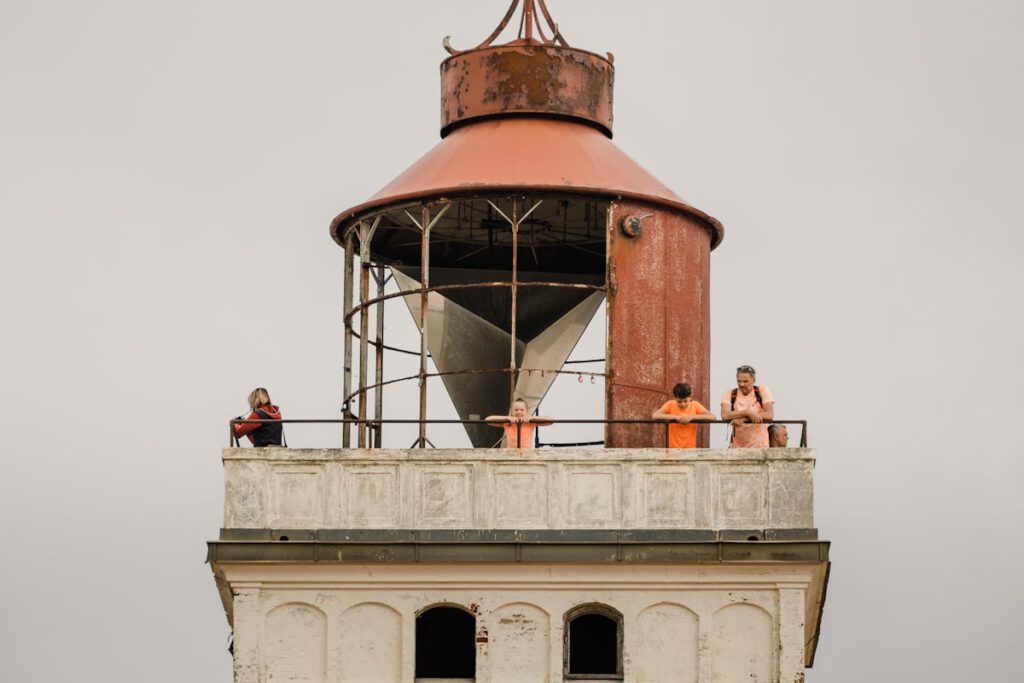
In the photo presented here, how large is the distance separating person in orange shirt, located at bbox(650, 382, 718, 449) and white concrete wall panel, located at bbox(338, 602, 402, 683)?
17.3ft

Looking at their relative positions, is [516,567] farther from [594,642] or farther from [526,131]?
[526,131]

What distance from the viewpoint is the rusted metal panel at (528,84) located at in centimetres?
6544

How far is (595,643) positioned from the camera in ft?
201

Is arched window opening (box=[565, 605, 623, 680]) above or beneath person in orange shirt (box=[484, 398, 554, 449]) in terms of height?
beneath

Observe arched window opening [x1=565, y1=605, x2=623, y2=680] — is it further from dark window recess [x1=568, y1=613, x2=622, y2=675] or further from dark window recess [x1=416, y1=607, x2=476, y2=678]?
dark window recess [x1=416, y1=607, x2=476, y2=678]

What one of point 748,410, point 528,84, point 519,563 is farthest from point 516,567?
point 528,84

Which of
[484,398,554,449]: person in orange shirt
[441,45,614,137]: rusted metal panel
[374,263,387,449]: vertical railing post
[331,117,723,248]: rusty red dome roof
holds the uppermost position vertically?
[441,45,614,137]: rusted metal panel

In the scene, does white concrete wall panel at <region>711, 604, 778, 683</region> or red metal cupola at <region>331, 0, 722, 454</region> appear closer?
white concrete wall panel at <region>711, 604, 778, 683</region>

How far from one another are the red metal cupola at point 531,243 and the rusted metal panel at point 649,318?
23mm

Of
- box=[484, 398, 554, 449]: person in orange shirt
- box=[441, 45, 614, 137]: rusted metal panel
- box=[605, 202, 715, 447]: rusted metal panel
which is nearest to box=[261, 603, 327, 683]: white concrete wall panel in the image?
box=[484, 398, 554, 449]: person in orange shirt

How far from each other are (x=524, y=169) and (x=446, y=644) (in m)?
8.15

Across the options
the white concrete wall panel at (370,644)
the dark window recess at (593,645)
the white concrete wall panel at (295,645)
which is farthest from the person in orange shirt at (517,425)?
the white concrete wall panel at (295,645)

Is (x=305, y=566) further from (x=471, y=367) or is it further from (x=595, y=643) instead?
(x=471, y=367)

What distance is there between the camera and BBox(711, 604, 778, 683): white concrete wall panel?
197ft
